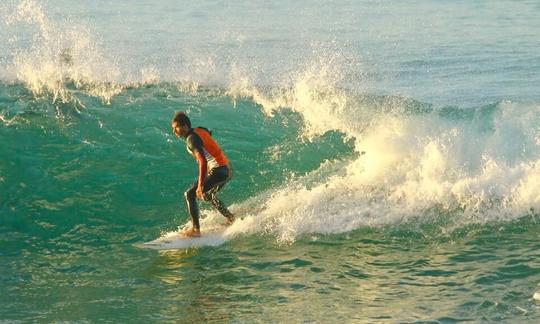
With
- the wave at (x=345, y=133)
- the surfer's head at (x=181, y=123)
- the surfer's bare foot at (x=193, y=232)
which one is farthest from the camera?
the wave at (x=345, y=133)

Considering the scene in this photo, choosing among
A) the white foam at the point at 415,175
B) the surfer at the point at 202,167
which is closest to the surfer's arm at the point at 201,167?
the surfer at the point at 202,167

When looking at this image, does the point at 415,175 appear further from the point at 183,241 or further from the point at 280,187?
the point at 183,241

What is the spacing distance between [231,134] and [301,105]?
159cm

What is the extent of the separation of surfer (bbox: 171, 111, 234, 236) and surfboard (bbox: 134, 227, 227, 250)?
0.09 metres

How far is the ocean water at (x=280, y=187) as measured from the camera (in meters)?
8.24

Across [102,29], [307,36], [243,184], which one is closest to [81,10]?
[102,29]

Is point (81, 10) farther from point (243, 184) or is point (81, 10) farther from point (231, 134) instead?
point (243, 184)

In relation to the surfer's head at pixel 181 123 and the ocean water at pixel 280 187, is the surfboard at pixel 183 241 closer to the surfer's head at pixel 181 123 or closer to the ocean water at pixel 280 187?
the ocean water at pixel 280 187

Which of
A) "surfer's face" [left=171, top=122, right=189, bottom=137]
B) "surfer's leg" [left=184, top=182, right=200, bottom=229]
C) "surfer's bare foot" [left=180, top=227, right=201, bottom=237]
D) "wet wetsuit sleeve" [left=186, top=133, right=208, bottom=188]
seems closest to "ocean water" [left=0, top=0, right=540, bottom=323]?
"surfer's bare foot" [left=180, top=227, right=201, bottom=237]

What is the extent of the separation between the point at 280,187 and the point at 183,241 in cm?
254

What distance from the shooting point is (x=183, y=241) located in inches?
386

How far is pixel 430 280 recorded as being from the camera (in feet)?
27.7

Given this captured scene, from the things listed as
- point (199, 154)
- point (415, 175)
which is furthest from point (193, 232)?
point (415, 175)

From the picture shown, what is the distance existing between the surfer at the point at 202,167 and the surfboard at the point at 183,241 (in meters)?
0.09
